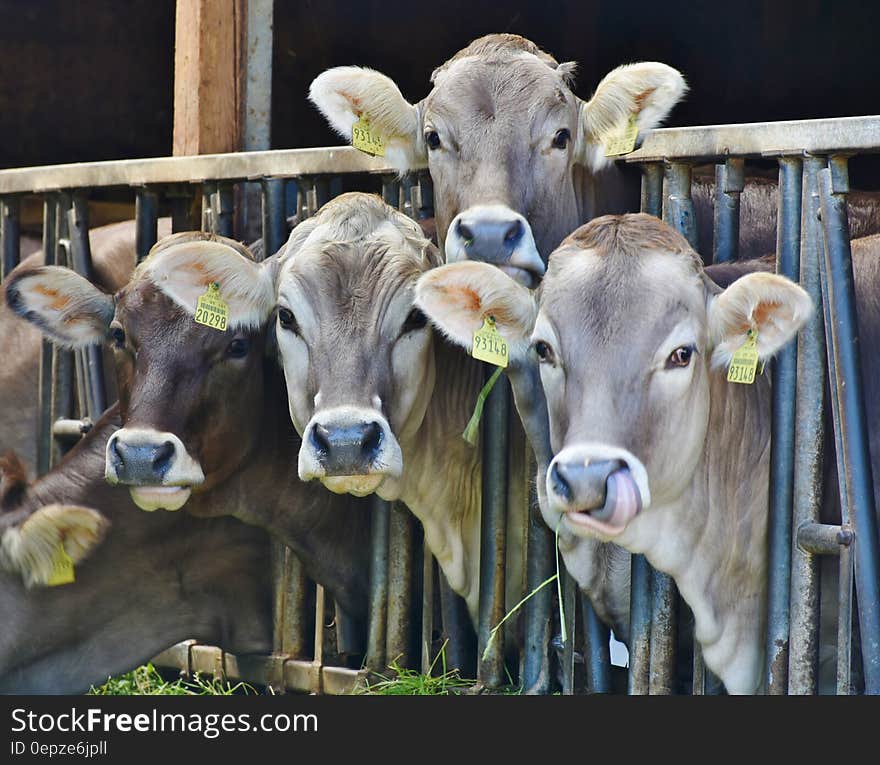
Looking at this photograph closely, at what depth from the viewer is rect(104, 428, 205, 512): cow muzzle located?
15.2ft

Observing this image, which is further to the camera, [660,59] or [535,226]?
[660,59]

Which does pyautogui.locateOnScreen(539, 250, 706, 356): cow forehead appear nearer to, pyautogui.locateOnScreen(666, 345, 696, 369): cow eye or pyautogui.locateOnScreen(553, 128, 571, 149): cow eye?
pyautogui.locateOnScreen(666, 345, 696, 369): cow eye

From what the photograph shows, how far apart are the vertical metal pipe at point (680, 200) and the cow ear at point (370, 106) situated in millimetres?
1072

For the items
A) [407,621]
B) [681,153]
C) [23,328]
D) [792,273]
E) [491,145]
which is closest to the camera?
[792,273]

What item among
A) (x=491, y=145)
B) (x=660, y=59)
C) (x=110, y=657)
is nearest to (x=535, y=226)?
(x=491, y=145)

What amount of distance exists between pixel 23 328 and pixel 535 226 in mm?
3579

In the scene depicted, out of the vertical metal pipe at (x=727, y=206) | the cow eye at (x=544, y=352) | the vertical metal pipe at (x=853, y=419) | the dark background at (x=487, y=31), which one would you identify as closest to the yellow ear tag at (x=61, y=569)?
the cow eye at (x=544, y=352)

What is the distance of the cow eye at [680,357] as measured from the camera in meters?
3.81

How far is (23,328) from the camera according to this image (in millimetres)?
7371

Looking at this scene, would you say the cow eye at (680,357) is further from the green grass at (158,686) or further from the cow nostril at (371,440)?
the green grass at (158,686)

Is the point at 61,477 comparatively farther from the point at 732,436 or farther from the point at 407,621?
the point at 732,436

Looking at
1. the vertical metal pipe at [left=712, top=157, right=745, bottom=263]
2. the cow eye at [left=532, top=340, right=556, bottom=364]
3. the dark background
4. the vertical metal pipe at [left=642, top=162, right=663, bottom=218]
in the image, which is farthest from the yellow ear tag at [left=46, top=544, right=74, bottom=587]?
the dark background

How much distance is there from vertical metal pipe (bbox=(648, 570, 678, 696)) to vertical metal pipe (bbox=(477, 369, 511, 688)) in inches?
26.6

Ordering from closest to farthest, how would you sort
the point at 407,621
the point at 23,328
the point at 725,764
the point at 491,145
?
the point at 725,764, the point at 491,145, the point at 407,621, the point at 23,328
